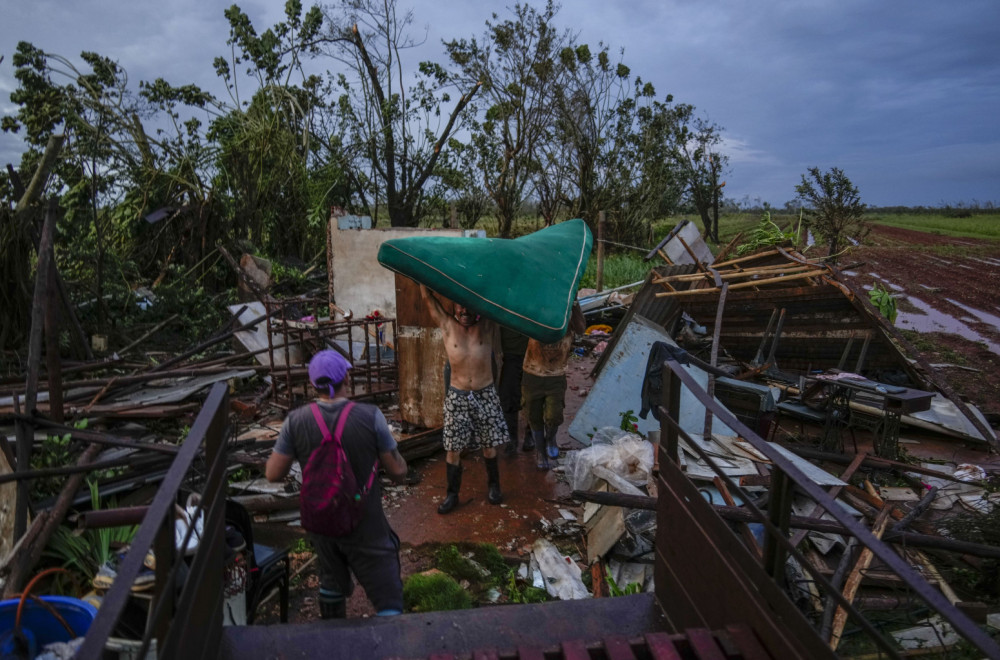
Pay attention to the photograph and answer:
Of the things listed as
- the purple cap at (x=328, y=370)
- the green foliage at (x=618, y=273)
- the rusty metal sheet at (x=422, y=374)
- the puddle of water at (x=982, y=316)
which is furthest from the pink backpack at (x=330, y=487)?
the puddle of water at (x=982, y=316)

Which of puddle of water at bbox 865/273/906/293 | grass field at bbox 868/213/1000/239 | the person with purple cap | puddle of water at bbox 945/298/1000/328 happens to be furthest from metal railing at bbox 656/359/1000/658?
grass field at bbox 868/213/1000/239

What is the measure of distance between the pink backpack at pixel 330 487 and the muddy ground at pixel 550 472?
4.64ft

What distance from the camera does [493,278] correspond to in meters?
4.57

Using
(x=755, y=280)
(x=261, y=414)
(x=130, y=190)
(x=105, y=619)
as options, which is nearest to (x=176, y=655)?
(x=105, y=619)

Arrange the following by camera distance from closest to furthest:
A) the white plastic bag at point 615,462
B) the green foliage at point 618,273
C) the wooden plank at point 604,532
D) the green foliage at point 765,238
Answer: the wooden plank at point 604,532 < the white plastic bag at point 615,462 < the green foliage at point 765,238 < the green foliage at point 618,273

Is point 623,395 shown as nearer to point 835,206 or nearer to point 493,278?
point 493,278

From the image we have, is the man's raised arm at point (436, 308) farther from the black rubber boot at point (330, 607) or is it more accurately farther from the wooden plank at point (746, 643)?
the wooden plank at point (746, 643)

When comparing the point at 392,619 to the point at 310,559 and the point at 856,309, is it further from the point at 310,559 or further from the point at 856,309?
the point at 856,309

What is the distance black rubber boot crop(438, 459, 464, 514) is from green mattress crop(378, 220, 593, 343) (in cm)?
135

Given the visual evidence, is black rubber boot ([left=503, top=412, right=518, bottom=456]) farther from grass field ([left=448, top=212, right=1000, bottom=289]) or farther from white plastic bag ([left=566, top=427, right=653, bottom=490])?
grass field ([left=448, top=212, right=1000, bottom=289])

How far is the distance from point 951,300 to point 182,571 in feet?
66.0

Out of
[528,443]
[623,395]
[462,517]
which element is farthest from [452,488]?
[623,395]

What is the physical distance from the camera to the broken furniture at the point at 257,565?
3121mm

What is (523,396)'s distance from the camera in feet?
21.0
